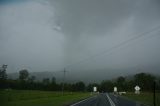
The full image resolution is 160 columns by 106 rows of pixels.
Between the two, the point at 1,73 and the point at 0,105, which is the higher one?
the point at 1,73

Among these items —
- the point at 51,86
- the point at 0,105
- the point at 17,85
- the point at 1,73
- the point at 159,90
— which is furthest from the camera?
the point at 51,86

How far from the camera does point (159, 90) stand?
8512 cm

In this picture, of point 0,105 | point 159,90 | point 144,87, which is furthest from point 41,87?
point 0,105

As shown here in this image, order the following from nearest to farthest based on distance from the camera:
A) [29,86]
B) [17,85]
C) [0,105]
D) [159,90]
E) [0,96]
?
[0,96], [0,105], [159,90], [17,85], [29,86]

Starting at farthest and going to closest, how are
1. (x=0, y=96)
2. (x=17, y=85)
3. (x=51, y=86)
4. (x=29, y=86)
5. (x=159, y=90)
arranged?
1. (x=51, y=86)
2. (x=29, y=86)
3. (x=17, y=85)
4. (x=159, y=90)
5. (x=0, y=96)

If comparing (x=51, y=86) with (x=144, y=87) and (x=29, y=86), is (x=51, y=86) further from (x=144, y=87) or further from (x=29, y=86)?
(x=144, y=87)

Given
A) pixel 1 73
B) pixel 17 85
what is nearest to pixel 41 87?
pixel 17 85

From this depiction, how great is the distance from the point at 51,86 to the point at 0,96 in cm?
17195

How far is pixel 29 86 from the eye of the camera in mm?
180625

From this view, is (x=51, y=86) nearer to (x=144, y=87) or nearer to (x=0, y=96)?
(x=144, y=87)

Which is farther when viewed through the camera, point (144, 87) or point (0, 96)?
point (144, 87)

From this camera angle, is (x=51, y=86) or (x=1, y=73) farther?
(x=51, y=86)

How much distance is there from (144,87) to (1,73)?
114 meters

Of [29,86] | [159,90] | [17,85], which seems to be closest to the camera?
[159,90]
